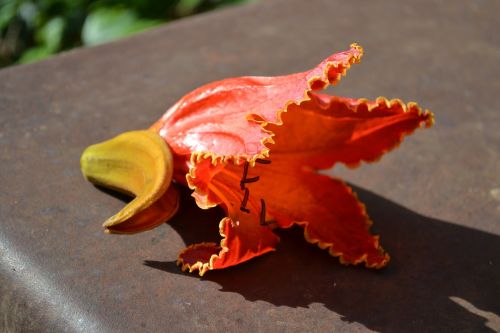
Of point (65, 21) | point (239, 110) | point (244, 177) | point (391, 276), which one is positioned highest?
point (239, 110)

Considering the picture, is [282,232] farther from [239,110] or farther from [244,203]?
[239,110]

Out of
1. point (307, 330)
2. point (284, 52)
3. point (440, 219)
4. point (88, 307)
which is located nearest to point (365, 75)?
point (284, 52)

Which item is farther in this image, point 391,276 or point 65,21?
point 65,21

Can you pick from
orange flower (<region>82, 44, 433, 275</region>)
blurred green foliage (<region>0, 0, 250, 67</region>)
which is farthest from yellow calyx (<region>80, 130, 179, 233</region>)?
blurred green foliage (<region>0, 0, 250, 67</region>)

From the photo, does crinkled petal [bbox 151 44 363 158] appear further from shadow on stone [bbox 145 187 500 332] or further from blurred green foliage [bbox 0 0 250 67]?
blurred green foliage [bbox 0 0 250 67]

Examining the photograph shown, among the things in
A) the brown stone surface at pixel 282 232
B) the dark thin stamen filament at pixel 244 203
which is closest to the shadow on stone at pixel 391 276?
the brown stone surface at pixel 282 232

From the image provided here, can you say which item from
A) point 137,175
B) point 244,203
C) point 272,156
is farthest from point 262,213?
point 137,175

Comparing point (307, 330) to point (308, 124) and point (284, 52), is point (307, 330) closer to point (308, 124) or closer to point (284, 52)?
point (308, 124)
